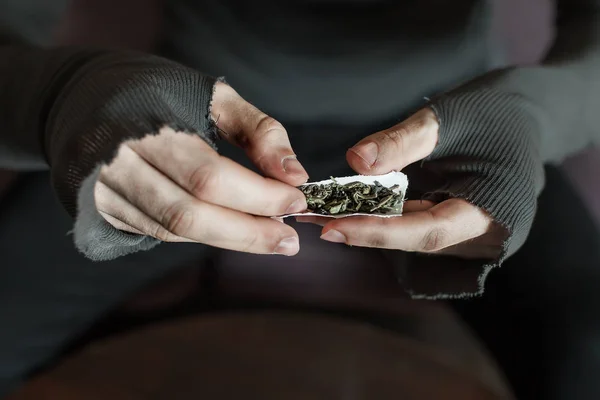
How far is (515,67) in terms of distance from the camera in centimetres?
49

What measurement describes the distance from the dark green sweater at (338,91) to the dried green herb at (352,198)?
44 mm

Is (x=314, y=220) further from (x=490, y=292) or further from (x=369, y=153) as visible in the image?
(x=490, y=292)

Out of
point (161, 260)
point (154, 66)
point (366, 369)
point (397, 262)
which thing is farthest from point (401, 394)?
point (154, 66)

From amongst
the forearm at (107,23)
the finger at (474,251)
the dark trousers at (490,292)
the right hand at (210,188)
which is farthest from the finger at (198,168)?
the forearm at (107,23)

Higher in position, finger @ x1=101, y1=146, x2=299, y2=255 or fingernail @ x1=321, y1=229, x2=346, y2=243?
finger @ x1=101, y1=146, x2=299, y2=255

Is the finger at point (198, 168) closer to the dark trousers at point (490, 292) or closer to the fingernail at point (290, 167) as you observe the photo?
the fingernail at point (290, 167)

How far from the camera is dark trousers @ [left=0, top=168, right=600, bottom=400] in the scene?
0.56 m

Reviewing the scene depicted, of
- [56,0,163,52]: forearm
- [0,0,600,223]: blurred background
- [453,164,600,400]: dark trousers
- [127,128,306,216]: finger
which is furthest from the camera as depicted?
[56,0,163,52]: forearm

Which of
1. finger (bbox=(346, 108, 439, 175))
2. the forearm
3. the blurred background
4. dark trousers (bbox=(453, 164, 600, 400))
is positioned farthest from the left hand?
the forearm

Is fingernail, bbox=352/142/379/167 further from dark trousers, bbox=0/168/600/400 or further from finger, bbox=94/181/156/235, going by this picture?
dark trousers, bbox=0/168/600/400

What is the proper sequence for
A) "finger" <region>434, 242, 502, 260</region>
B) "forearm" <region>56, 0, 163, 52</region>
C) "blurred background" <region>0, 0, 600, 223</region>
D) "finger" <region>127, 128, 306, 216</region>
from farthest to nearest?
1. "forearm" <region>56, 0, 163, 52</region>
2. "blurred background" <region>0, 0, 600, 223</region>
3. "finger" <region>434, 242, 502, 260</region>
4. "finger" <region>127, 128, 306, 216</region>

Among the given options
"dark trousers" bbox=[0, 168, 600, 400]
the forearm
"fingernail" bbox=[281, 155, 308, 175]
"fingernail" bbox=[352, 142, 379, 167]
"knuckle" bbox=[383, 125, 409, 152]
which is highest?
"knuckle" bbox=[383, 125, 409, 152]

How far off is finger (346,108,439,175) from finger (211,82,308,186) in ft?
0.14

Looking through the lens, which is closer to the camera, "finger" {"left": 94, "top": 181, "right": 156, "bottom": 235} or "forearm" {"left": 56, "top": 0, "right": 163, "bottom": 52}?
"finger" {"left": 94, "top": 181, "right": 156, "bottom": 235}
